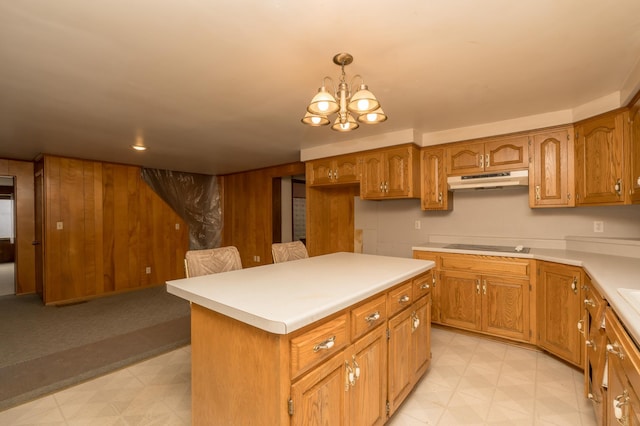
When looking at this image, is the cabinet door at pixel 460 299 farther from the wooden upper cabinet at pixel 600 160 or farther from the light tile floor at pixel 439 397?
the wooden upper cabinet at pixel 600 160

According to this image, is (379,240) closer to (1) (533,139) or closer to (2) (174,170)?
(1) (533,139)

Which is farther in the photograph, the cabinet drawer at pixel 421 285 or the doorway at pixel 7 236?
the doorway at pixel 7 236

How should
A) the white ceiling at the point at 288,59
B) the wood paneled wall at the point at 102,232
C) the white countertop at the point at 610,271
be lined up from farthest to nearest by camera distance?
the wood paneled wall at the point at 102,232, the white ceiling at the point at 288,59, the white countertop at the point at 610,271

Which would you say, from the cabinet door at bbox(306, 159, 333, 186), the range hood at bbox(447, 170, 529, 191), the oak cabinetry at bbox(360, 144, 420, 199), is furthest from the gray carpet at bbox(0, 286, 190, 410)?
the range hood at bbox(447, 170, 529, 191)

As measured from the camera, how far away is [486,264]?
2793 mm

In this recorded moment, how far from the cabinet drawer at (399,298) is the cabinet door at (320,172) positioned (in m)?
2.22

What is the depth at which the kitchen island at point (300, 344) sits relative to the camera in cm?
108

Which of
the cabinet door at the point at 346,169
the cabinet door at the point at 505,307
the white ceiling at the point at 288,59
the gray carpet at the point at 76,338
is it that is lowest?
the gray carpet at the point at 76,338

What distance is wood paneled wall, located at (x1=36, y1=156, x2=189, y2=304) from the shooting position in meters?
4.12

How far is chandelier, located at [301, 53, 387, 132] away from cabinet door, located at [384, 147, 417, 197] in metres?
1.53

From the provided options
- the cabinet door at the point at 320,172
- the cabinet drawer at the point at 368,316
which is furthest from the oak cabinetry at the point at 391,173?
the cabinet drawer at the point at 368,316

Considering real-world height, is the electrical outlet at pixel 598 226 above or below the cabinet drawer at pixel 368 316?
above

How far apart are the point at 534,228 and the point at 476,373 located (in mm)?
1639

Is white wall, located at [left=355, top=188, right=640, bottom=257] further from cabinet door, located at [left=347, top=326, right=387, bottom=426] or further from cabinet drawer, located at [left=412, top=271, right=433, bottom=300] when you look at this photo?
cabinet door, located at [left=347, top=326, right=387, bottom=426]
